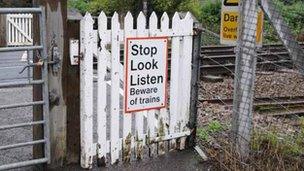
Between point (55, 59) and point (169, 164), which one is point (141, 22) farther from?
point (169, 164)

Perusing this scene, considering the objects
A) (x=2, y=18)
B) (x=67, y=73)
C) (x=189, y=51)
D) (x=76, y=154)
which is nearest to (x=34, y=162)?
(x=76, y=154)

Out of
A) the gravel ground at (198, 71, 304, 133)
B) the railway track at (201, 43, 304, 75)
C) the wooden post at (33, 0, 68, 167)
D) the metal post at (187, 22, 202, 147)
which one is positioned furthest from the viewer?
the railway track at (201, 43, 304, 75)

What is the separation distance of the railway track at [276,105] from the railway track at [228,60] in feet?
3.44

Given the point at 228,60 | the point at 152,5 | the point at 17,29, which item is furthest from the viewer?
the point at 152,5

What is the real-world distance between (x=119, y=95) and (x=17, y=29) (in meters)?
14.1

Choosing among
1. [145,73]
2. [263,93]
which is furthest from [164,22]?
[263,93]

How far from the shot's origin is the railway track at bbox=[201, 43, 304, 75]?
43.5 feet

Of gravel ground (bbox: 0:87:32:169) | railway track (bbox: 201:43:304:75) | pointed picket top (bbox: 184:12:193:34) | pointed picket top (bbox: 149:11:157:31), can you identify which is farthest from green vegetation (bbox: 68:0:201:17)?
pointed picket top (bbox: 149:11:157:31)

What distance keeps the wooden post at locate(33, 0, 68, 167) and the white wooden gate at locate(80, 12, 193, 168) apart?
205mm

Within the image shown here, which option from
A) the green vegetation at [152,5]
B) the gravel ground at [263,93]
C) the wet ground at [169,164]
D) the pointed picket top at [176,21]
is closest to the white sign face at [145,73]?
the pointed picket top at [176,21]

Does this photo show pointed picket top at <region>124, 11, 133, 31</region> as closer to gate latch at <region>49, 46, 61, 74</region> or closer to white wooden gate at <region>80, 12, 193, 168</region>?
white wooden gate at <region>80, 12, 193, 168</region>

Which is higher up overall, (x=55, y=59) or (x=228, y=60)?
(x=55, y=59)

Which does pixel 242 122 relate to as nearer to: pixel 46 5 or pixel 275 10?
pixel 275 10

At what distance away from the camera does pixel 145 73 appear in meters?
5.70
